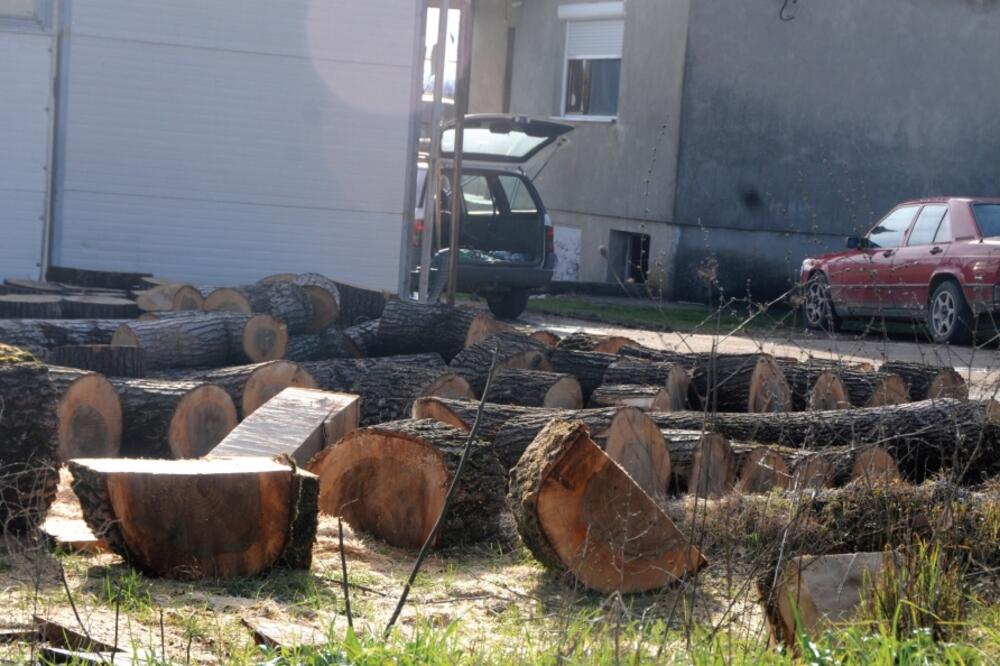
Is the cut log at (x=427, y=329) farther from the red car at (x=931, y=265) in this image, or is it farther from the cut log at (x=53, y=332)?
the red car at (x=931, y=265)

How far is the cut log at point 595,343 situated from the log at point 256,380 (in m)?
2.17

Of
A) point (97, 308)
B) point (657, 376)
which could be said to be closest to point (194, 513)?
point (657, 376)

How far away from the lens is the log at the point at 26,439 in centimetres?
549

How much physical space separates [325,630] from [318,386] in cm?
416

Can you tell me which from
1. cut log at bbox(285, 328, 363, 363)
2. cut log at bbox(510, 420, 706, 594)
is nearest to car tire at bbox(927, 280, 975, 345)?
cut log at bbox(285, 328, 363, 363)

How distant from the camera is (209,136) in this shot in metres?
13.7

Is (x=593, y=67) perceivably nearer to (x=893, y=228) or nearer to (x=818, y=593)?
(x=893, y=228)

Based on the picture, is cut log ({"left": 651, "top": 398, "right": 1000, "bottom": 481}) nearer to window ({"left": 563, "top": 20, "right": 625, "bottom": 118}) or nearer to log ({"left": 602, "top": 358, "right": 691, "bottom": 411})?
log ({"left": 602, "top": 358, "right": 691, "bottom": 411})

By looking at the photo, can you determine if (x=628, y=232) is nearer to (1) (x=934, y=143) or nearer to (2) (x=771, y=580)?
(1) (x=934, y=143)

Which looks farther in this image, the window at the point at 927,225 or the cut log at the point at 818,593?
the window at the point at 927,225

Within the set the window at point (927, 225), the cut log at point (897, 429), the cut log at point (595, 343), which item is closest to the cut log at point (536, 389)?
the cut log at point (897, 429)

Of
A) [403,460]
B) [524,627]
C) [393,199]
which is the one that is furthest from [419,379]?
[393,199]

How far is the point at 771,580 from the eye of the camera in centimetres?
466

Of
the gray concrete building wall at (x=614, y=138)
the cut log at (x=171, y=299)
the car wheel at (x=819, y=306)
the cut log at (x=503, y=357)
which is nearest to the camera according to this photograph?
the cut log at (x=503, y=357)
